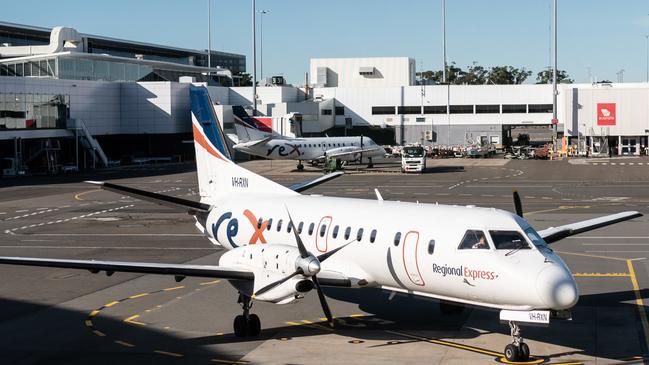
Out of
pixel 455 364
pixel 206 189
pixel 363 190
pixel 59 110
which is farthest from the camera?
pixel 59 110

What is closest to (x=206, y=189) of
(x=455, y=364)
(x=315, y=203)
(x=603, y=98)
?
(x=315, y=203)

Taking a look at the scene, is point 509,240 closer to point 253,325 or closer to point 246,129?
point 253,325

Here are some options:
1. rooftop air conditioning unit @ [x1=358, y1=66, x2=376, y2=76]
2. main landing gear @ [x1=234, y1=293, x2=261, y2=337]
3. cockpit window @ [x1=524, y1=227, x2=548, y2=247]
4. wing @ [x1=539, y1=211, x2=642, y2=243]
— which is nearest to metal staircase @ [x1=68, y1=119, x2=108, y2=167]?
rooftop air conditioning unit @ [x1=358, y1=66, x2=376, y2=76]

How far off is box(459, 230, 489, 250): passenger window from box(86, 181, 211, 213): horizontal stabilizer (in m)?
9.51

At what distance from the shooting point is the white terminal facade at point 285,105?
308ft

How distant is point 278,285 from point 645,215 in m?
32.7

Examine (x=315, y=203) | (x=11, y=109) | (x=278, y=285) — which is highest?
(x=11, y=109)

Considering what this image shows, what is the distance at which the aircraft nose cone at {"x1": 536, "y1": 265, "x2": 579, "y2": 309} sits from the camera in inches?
693

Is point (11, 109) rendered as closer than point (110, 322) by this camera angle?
No

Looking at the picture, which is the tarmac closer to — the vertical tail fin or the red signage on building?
the vertical tail fin

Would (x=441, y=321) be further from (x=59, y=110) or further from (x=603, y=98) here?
(x=603, y=98)

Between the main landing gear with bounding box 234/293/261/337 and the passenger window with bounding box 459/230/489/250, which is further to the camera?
the main landing gear with bounding box 234/293/261/337

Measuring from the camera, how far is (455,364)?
18.8 metres

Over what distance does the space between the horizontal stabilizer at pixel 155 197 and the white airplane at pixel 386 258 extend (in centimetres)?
6
